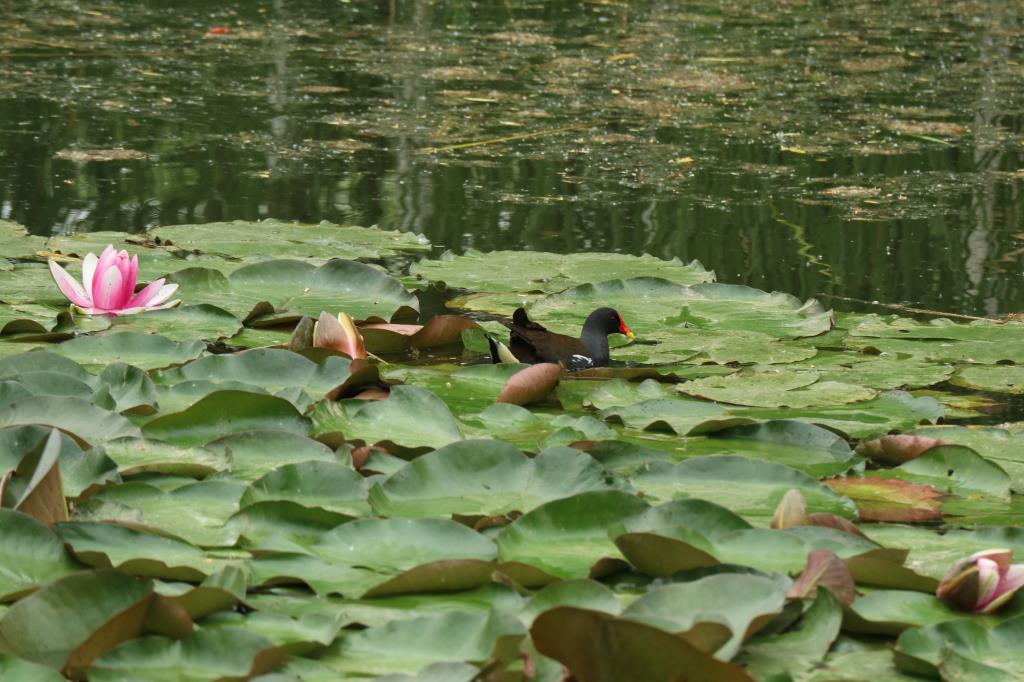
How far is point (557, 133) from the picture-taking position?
22.0 ft

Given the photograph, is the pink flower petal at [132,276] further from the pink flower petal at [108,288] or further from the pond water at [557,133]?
the pond water at [557,133]

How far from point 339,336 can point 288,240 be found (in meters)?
1.45

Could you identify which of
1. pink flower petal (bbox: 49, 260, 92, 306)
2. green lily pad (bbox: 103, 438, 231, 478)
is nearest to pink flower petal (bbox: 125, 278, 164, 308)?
pink flower petal (bbox: 49, 260, 92, 306)

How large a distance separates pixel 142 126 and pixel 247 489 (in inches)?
191

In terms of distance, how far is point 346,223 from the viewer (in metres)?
5.11

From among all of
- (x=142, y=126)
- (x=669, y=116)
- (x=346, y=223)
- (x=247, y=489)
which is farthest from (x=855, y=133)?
→ (x=247, y=489)

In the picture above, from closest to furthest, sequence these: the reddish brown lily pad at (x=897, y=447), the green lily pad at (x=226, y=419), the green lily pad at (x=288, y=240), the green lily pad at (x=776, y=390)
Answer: the green lily pad at (x=226, y=419), the reddish brown lily pad at (x=897, y=447), the green lily pad at (x=776, y=390), the green lily pad at (x=288, y=240)

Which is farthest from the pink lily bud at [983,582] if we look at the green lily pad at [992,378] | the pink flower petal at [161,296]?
the pink flower petal at [161,296]

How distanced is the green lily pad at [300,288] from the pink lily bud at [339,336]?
0.51 metres

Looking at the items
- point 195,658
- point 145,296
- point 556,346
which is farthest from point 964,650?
point 145,296

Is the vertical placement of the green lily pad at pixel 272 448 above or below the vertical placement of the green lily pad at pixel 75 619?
below

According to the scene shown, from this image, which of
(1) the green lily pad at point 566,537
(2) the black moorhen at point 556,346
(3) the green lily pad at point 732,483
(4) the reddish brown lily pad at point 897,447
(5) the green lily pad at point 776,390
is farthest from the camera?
(2) the black moorhen at point 556,346

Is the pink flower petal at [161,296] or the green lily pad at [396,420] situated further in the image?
the pink flower petal at [161,296]

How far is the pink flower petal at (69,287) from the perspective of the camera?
337 centimetres
